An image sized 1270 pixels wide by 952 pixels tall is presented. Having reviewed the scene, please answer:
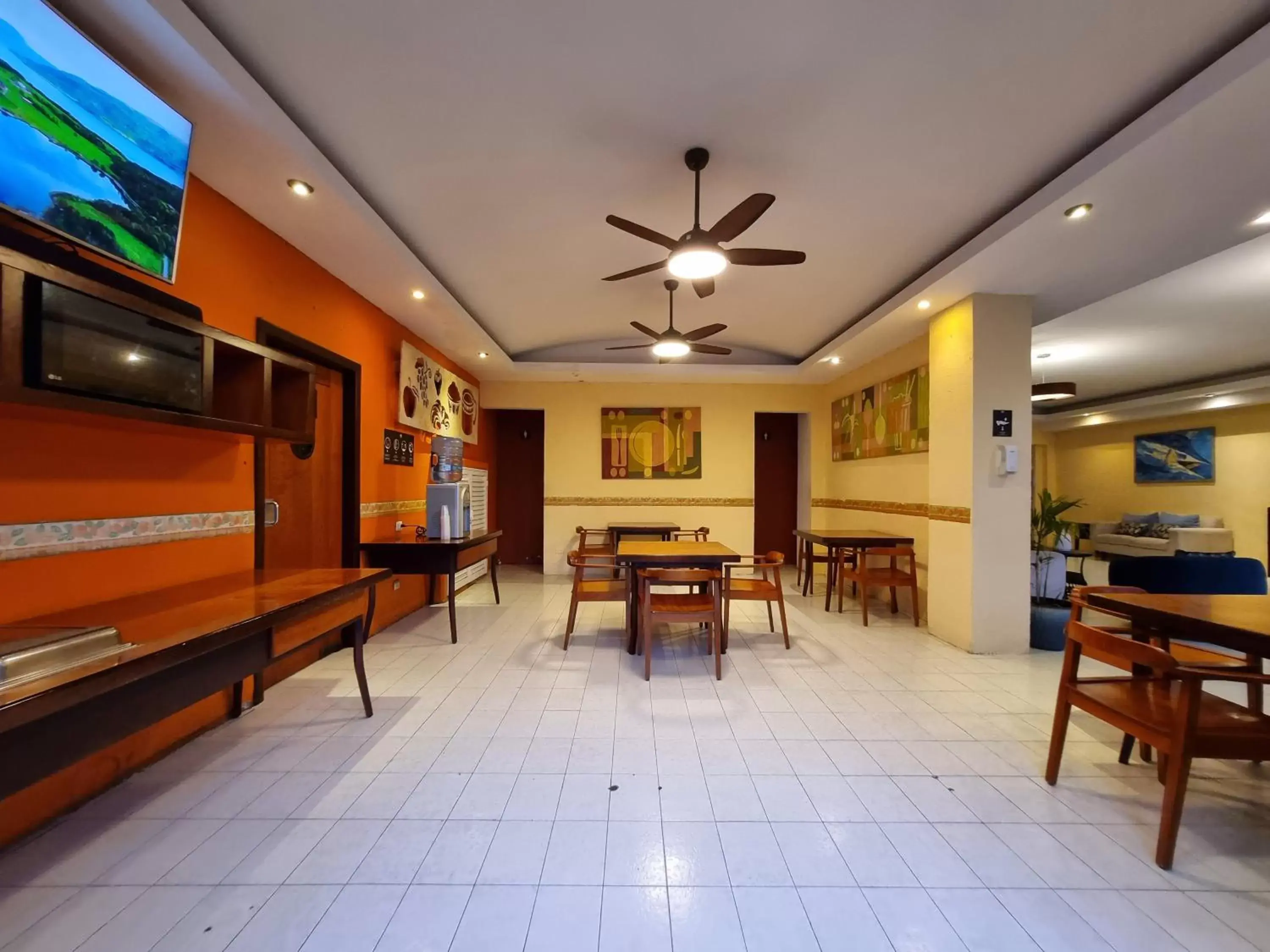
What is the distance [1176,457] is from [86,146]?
14.1 metres

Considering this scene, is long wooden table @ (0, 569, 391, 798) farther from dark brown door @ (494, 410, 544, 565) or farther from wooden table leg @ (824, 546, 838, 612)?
dark brown door @ (494, 410, 544, 565)

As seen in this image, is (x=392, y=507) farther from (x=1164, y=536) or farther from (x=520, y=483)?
(x=1164, y=536)

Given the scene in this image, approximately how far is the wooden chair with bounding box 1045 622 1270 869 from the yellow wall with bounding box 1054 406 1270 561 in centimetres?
989

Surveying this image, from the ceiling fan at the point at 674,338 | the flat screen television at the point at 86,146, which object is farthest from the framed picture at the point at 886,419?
the flat screen television at the point at 86,146

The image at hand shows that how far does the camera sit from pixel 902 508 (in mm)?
5441

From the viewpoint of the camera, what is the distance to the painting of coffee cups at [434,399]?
16.3ft

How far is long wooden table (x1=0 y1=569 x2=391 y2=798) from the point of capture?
1243 mm

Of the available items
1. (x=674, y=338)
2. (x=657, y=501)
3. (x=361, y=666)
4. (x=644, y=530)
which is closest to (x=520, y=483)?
(x=657, y=501)

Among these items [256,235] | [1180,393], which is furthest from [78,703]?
[1180,393]

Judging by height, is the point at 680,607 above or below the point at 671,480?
below

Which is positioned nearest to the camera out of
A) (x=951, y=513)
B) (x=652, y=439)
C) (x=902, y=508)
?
(x=951, y=513)

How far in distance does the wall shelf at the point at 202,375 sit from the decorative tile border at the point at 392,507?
4.89 ft

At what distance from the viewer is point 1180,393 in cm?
838

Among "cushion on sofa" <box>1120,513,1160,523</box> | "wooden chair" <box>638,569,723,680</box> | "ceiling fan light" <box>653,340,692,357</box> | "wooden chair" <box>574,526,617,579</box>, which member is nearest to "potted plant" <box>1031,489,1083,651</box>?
"wooden chair" <box>638,569,723,680</box>
